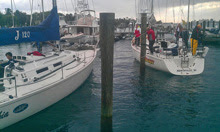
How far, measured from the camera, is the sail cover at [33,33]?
21.0ft

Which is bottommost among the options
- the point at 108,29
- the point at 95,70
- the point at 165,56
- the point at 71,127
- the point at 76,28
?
the point at 71,127

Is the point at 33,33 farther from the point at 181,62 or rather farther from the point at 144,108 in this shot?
the point at 181,62

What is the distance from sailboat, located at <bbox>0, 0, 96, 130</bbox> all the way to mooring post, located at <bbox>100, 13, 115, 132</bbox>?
8.04 feet

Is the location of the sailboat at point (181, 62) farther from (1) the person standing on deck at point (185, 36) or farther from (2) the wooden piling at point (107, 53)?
(2) the wooden piling at point (107, 53)

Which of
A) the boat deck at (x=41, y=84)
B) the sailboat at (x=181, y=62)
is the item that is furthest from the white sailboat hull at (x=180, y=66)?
the boat deck at (x=41, y=84)

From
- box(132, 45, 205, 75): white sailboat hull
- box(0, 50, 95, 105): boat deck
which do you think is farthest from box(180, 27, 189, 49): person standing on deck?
box(0, 50, 95, 105): boat deck

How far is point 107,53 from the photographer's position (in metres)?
5.29

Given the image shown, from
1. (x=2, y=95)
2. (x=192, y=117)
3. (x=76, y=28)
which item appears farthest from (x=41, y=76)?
Result: (x=76, y=28)

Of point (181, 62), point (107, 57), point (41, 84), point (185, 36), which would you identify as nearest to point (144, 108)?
point (107, 57)

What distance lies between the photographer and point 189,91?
30.8 feet

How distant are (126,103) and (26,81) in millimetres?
4066

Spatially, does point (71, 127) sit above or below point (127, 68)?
below

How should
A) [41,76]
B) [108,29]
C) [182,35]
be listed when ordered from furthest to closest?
[182,35] < [41,76] < [108,29]

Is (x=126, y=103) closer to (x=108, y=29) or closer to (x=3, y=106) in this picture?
(x=108, y=29)
